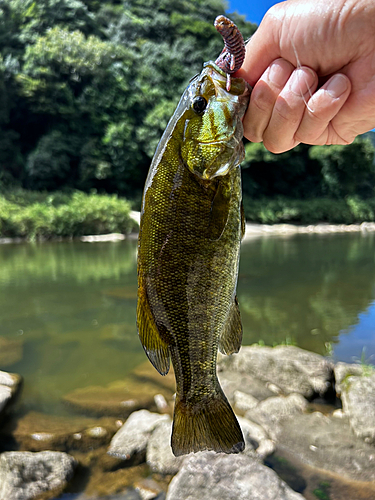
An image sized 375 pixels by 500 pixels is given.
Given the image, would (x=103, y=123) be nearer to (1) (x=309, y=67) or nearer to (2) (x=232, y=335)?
(1) (x=309, y=67)

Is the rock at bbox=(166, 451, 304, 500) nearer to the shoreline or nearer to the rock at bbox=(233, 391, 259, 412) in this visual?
the rock at bbox=(233, 391, 259, 412)

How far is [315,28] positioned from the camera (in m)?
1.81

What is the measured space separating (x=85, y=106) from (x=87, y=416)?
122 feet

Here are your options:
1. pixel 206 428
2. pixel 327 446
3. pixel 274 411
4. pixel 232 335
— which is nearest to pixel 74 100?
pixel 274 411

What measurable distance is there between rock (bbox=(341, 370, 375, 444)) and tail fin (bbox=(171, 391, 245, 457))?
372cm

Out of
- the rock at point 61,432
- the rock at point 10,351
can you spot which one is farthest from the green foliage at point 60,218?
the rock at point 61,432

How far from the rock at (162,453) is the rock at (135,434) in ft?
0.40

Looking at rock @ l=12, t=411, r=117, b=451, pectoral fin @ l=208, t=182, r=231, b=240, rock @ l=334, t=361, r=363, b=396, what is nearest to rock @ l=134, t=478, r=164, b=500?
rock @ l=12, t=411, r=117, b=451

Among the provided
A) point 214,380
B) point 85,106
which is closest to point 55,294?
point 214,380

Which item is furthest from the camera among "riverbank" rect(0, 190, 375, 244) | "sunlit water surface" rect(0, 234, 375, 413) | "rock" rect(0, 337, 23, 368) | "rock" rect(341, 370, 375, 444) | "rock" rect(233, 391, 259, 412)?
"riverbank" rect(0, 190, 375, 244)

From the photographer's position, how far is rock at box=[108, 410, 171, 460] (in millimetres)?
4848

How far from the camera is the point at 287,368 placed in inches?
243

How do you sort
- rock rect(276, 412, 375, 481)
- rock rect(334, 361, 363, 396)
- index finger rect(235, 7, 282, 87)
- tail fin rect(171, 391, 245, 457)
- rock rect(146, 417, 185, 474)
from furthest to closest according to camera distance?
rock rect(334, 361, 363, 396)
rock rect(146, 417, 185, 474)
rock rect(276, 412, 375, 481)
index finger rect(235, 7, 282, 87)
tail fin rect(171, 391, 245, 457)

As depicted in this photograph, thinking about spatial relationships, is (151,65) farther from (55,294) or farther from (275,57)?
(275,57)
